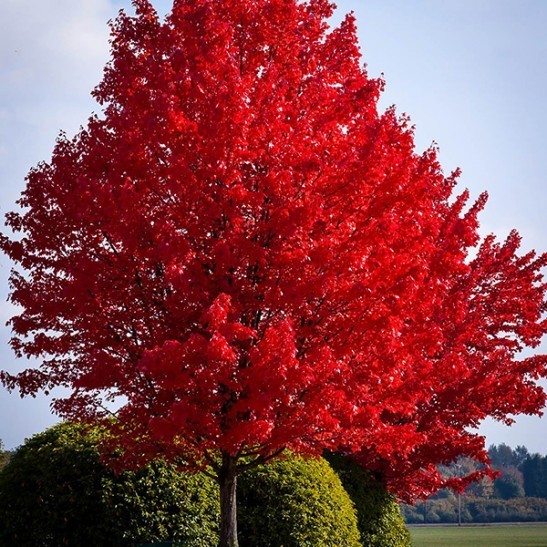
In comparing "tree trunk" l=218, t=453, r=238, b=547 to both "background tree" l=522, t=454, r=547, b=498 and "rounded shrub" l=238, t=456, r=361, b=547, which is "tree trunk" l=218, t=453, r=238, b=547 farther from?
"background tree" l=522, t=454, r=547, b=498

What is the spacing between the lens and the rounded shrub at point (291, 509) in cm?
1365

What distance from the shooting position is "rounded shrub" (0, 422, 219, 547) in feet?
42.4

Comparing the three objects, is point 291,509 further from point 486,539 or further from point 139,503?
point 486,539

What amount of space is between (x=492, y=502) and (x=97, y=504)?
381 ft

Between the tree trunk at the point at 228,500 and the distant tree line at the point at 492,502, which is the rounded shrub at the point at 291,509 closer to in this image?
the tree trunk at the point at 228,500

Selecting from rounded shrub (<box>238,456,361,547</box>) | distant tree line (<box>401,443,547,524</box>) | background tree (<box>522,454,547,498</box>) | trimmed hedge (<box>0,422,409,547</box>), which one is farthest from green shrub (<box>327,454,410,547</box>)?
background tree (<box>522,454,547,498</box>)

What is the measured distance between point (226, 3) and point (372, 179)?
3991 millimetres

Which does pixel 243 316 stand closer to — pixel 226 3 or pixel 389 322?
pixel 389 322

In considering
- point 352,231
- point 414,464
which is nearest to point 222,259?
point 352,231

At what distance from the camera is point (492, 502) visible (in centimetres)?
11731

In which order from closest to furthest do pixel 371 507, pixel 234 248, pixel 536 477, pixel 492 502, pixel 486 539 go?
pixel 234 248, pixel 371 507, pixel 486 539, pixel 492 502, pixel 536 477

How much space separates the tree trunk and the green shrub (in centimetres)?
605

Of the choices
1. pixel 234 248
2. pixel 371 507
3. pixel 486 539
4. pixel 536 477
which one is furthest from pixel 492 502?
pixel 234 248

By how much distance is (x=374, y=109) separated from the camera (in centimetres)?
1158
